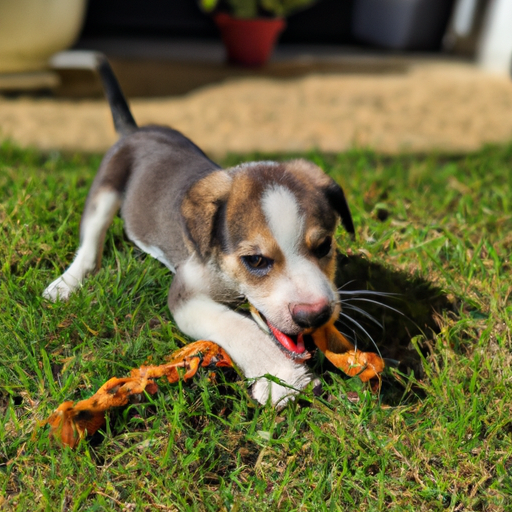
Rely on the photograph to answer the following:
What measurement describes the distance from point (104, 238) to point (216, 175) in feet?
3.04

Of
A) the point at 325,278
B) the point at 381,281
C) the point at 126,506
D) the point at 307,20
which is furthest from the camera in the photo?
the point at 307,20

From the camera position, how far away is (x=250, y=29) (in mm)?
8656

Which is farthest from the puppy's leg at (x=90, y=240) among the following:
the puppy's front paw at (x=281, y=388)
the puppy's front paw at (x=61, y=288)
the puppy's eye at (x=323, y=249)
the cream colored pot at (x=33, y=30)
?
the cream colored pot at (x=33, y=30)

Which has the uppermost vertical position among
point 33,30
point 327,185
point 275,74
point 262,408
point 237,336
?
point 327,185

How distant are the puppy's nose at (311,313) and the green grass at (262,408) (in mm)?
360

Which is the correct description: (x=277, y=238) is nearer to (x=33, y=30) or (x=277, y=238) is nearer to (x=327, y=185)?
(x=327, y=185)

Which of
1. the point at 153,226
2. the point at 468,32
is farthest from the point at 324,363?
the point at 468,32

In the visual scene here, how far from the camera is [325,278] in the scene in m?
2.47

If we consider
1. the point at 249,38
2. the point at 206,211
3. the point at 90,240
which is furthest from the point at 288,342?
the point at 249,38

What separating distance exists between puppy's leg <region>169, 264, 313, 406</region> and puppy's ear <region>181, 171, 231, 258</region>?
0.18 meters

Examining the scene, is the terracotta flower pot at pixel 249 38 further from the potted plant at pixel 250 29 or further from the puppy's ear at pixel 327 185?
the puppy's ear at pixel 327 185

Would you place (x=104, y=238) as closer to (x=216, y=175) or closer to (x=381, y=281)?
(x=216, y=175)

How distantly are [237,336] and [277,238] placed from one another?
18.6 inches

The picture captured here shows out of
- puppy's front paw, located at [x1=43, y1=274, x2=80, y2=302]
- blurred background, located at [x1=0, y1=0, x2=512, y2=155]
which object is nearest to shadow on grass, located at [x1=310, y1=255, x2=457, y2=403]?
puppy's front paw, located at [x1=43, y1=274, x2=80, y2=302]
